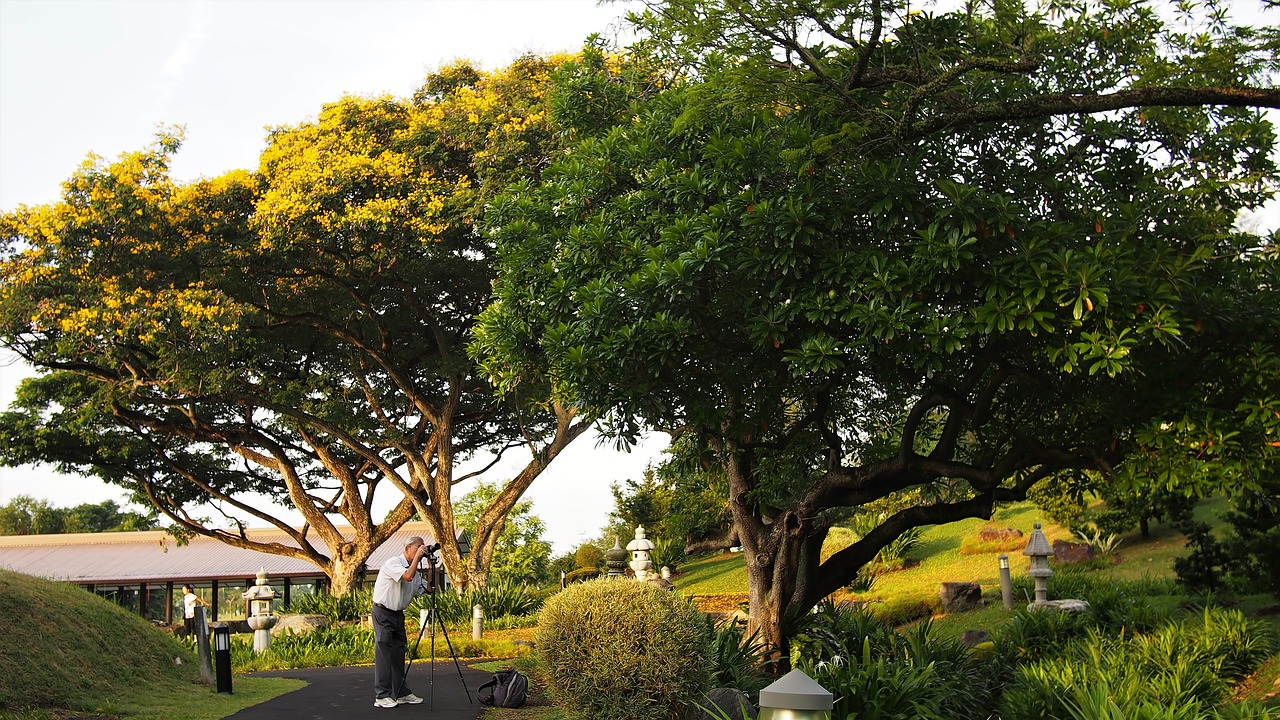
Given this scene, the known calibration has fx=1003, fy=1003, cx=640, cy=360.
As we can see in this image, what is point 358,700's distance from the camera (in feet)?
37.2

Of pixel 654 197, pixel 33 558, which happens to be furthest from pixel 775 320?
pixel 33 558

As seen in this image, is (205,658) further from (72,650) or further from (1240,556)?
(1240,556)

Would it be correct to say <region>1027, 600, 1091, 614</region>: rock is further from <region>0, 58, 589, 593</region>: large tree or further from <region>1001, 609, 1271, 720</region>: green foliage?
<region>0, 58, 589, 593</region>: large tree

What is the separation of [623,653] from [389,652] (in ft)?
10.4

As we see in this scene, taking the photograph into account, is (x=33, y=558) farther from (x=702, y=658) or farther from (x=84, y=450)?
(x=702, y=658)

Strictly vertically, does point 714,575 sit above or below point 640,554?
below

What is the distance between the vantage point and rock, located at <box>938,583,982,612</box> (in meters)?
18.6

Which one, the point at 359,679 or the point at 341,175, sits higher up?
the point at 341,175

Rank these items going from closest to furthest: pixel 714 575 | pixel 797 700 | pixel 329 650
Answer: pixel 797 700 → pixel 329 650 → pixel 714 575

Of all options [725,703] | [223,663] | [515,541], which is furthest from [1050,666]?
[515,541]

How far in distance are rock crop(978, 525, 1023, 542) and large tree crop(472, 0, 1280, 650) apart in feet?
48.4

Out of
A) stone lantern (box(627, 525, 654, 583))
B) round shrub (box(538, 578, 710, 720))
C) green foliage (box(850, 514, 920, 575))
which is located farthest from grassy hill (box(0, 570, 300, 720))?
green foliage (box(850, 514, 920, 575))

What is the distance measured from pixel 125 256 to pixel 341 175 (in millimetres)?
5570

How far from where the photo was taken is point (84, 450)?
29484mm
